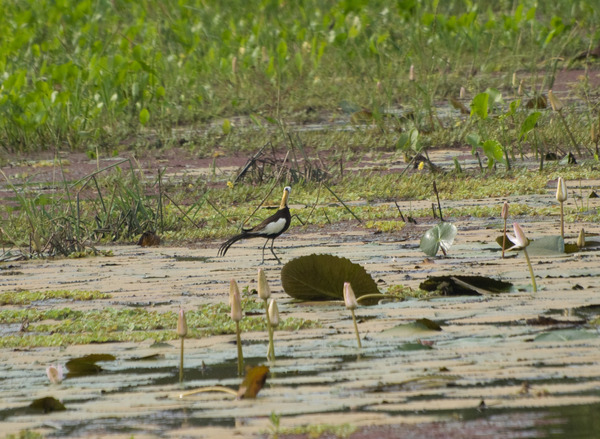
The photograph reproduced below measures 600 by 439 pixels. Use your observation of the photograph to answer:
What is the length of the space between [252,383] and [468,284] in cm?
136

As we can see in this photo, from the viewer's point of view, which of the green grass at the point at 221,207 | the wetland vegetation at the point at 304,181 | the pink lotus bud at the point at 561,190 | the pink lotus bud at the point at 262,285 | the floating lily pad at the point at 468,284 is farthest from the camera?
the green grass at the point at 221,207

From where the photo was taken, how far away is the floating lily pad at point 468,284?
12.3ft

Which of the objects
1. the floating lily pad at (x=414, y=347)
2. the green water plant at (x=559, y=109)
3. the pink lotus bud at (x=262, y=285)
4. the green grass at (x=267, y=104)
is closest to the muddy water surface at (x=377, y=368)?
the floating lily pad at (x=414, y=347)

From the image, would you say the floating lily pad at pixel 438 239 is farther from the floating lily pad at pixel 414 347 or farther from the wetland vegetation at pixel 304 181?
the floating lily pad at pixel 414 347

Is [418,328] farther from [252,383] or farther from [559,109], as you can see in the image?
[559,109]

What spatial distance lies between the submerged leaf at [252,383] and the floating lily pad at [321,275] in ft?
3.86

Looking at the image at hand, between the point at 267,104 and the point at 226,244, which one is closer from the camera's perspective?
the point at 226,244

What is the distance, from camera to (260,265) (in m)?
4.71

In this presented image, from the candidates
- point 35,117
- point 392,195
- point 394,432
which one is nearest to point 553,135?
point 392,195

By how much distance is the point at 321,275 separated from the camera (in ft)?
12.4

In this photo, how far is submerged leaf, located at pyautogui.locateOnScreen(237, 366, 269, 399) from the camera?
2.59m

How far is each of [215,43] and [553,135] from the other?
17.8ft

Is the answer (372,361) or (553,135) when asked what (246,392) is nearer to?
(372,361)

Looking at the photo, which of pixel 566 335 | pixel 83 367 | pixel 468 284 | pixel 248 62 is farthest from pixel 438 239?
pixel 248 62
